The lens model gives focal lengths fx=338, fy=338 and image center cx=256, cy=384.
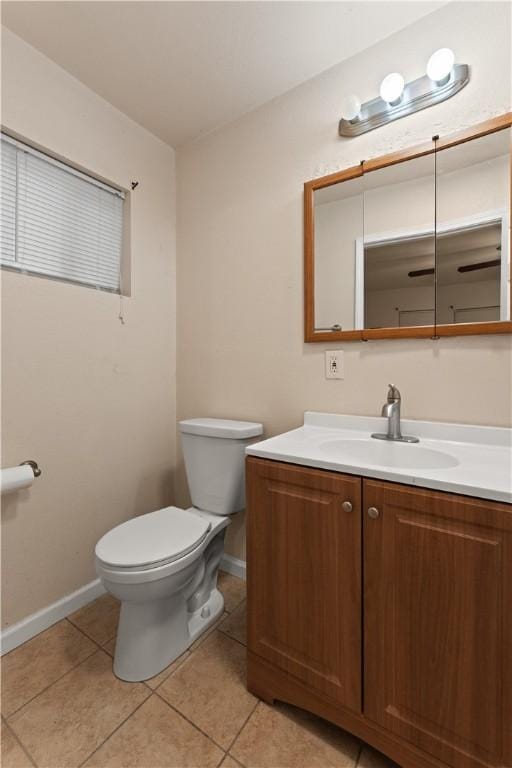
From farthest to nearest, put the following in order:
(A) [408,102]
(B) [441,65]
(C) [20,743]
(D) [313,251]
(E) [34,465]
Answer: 1. (D) [313,251]
2. (E) [34,465]
3. (A) [408,102]
4. (B) [441,65]
5. (C) [20,743]

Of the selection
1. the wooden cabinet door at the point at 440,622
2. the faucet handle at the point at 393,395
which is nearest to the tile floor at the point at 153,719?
the wooden cabinet door at the point at 440,622

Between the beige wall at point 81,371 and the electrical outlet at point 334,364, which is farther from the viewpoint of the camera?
the electrical outlet at point 334,364

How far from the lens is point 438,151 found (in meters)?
1.19

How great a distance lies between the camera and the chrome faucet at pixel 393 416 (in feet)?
3.94

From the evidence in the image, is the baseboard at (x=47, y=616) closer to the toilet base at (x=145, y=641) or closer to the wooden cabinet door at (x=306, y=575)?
the toilet base at (x=145, y=641)

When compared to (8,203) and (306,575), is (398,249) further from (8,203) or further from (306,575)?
(8,203)

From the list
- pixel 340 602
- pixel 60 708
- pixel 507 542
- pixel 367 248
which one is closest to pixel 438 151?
pixel 367 248

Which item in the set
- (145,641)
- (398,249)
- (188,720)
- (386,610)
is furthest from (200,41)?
(188,720)

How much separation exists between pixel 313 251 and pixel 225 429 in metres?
0.86

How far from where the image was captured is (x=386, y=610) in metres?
0.84

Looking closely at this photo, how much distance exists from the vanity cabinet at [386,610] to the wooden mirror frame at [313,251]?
646mm

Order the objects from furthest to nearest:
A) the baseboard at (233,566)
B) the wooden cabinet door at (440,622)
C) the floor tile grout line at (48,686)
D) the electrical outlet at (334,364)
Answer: the baseboard at (233,566), the electrical outlet at (334,364), the floor tile grout line at (48,686), the wooden cabinet door at (440,622)

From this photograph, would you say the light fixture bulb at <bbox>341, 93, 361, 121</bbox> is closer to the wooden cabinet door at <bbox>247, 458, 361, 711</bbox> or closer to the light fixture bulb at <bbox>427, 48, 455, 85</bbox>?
the light fixture bulb at <bbox>427, 48, 455, 85</bbox>

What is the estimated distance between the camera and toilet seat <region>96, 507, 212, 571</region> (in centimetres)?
109
